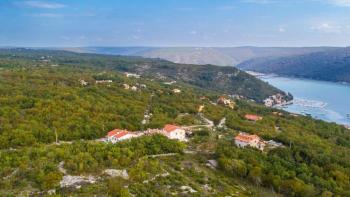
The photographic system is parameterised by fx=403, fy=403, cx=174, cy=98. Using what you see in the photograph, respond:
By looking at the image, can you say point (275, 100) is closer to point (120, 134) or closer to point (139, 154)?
point (120, 134)

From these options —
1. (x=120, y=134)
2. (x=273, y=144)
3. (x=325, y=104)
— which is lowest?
(x=325, y=104)

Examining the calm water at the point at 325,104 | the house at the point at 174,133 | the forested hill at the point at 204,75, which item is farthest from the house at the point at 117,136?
the forested hill at the point at 204,75

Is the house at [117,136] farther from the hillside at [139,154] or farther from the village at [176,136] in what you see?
the hillside at [139,154]

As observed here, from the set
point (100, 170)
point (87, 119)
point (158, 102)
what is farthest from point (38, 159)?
point (158, 102)

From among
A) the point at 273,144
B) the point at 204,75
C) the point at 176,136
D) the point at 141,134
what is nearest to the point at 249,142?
the point at 273,144

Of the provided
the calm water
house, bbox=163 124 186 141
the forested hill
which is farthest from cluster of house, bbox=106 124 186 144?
the forested hill

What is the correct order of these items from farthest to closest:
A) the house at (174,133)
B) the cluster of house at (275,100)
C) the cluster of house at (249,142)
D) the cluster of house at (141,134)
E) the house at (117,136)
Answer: the cluster of house at (275,100), the house at (174,133), the cluster of house at (249,142), the cluster of house at (141,134), the house at (117,136)

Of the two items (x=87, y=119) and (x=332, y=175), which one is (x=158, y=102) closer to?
(x=87, y=119)
